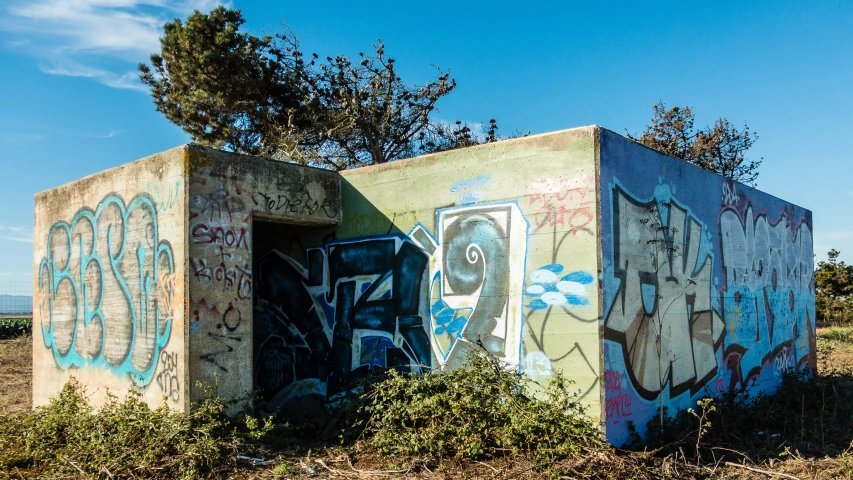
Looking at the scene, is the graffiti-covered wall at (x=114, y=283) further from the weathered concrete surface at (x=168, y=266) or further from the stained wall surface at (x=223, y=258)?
the stained wall surface at (x=223, y=258)

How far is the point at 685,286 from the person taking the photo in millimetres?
7871

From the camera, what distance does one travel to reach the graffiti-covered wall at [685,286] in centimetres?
657

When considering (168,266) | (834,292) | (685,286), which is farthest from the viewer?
(834,292)

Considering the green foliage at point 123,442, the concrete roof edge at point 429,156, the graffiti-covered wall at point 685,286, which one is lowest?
the green foliage at point 123,442

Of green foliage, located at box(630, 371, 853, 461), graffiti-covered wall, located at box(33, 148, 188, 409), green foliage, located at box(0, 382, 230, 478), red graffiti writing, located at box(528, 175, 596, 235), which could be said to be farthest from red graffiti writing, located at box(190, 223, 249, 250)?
green foliage, located at box(630, 371, 853, 461)

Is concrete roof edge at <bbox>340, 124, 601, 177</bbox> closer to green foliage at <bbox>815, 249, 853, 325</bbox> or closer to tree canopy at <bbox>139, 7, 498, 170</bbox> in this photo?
tree canopy at <bbox>139, 7, 498, 170</bbox>

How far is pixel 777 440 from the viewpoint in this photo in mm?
7422

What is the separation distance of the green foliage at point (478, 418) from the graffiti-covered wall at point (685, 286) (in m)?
0.55

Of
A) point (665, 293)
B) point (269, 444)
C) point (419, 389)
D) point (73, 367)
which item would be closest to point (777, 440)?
point (665, 293)

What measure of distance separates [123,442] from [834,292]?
86.0 feet

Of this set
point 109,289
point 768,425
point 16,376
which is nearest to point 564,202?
point 768,425

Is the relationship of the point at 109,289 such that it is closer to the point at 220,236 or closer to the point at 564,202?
the point at 220,236

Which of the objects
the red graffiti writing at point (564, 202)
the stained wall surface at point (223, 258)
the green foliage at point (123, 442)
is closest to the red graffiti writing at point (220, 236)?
the stained wall surface at point (223, 258)

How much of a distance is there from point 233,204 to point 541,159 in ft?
10.9
